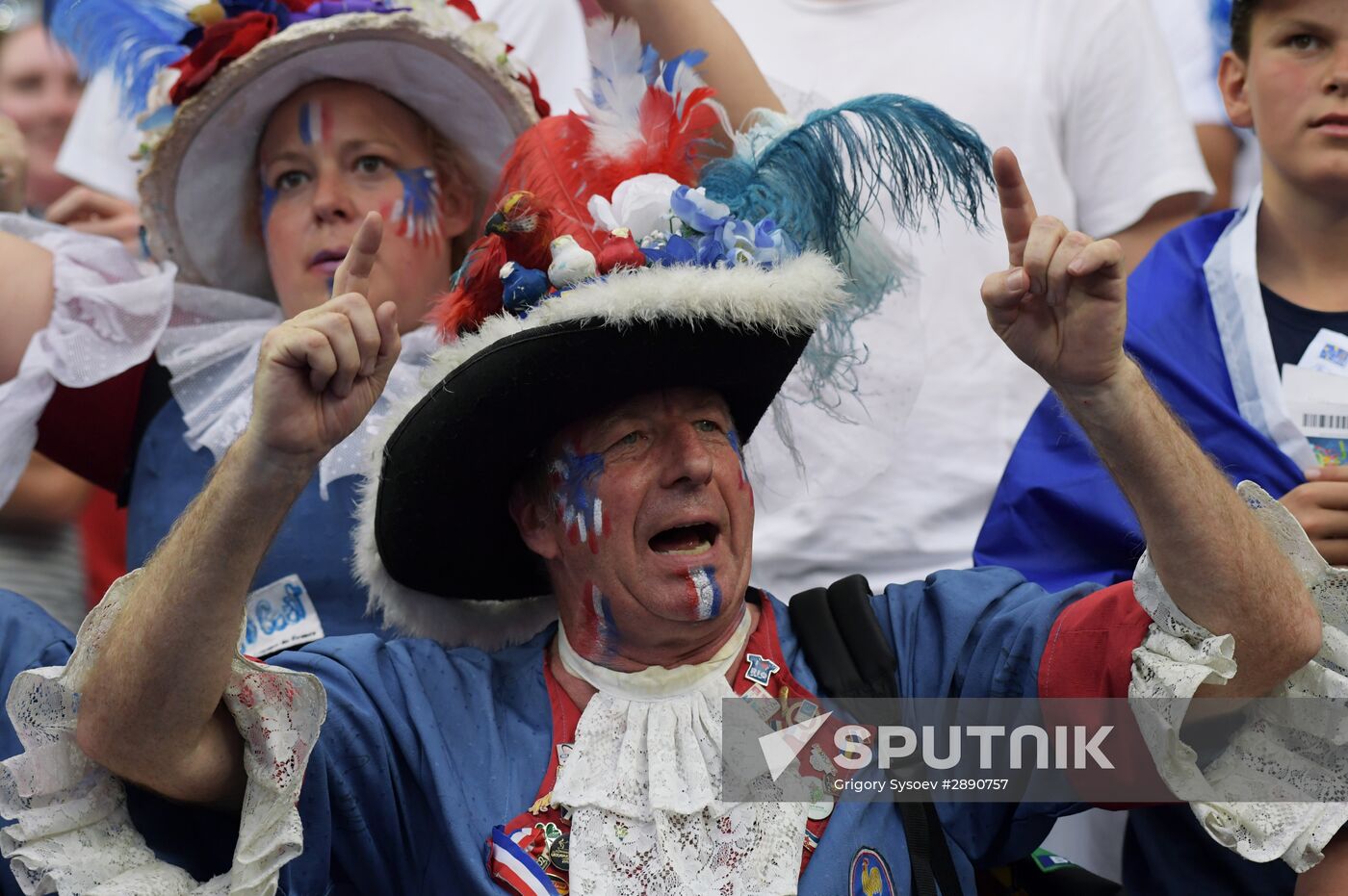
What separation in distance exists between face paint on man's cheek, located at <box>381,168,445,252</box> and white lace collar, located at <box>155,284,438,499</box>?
210 millimetres

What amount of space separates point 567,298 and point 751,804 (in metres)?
0.81

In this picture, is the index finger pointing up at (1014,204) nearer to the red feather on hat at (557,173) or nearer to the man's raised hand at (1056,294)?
the man's raised hand at (1056,294)

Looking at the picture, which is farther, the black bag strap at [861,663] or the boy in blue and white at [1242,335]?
the boy in blue and white at [1242,335]

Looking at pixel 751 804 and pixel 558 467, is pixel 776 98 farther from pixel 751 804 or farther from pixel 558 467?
pixel 751 804

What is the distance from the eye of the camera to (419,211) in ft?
11.8

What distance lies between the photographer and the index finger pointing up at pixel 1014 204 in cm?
242

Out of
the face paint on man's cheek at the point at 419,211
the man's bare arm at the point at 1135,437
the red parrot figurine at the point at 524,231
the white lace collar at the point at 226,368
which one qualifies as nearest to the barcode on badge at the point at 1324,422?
the man's bare arm at the point at 1135,437

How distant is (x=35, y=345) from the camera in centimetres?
346

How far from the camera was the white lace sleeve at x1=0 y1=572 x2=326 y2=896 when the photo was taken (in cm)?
250

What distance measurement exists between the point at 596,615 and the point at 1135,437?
0.90 meters

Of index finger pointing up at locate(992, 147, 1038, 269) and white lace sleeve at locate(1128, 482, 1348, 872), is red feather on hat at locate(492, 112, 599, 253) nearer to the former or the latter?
index finger pointing up at locate(992, 147, 1038, 269)

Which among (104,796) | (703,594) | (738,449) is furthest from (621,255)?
(104,796)

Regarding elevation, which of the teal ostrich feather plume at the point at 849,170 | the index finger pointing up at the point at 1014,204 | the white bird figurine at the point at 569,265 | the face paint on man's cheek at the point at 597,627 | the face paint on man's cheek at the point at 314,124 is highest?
the index finger pointing up at the point at 1014,204

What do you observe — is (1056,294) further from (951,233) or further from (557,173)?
(951,233)
